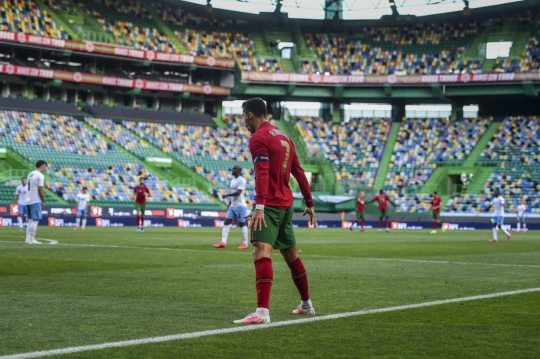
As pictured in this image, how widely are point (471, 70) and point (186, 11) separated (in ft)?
88.4

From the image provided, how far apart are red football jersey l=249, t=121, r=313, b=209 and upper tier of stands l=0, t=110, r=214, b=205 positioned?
4809cm

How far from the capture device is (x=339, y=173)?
7350 cm

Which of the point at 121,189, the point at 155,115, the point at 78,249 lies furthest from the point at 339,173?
the point at 78,249

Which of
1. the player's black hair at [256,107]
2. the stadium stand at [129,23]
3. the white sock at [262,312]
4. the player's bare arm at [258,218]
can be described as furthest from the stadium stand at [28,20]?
the white sock at [262,312]

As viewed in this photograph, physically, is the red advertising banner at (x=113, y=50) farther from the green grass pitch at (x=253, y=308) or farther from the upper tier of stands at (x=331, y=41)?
the green grass pitch at (x=253, y=308)

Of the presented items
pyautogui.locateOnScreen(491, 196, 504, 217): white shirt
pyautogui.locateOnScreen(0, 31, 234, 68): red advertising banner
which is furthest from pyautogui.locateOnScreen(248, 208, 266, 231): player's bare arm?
pyautogui.locateOnScreen(0, 31, 234, 68): red advertising banner

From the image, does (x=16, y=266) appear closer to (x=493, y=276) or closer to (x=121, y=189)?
(x=493, y=276)

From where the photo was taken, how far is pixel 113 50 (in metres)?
69.5

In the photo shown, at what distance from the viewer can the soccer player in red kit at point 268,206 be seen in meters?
9.05

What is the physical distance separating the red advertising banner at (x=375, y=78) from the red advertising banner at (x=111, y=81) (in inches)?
151

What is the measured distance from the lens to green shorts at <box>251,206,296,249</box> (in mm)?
9211

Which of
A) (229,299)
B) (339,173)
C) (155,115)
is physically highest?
(155,115)

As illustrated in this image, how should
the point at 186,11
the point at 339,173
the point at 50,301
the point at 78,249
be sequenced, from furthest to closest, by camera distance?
the point at 186,11 → the point at 339,173 → the point at 78,249 → the point at 50,301

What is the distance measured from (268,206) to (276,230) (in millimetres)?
280
